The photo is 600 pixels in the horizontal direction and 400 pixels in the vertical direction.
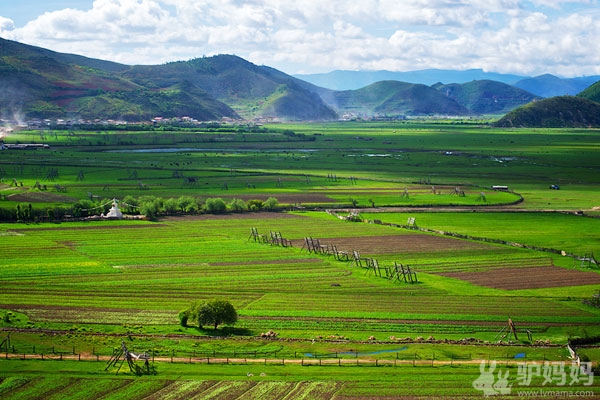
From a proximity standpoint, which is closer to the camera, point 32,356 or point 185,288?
point 32,356

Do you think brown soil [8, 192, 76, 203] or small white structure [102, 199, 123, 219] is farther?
brown soil [8, 192, 76, 203]

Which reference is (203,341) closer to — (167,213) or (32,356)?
(32,356)

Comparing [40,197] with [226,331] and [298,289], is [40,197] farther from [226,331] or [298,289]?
[226,331]

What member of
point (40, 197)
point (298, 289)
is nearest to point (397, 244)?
point (298, 289)

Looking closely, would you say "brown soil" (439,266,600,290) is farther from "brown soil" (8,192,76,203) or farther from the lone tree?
"brown soil" (8,192,76,203)

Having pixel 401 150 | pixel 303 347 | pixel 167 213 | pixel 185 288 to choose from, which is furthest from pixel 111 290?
pixel 401 150

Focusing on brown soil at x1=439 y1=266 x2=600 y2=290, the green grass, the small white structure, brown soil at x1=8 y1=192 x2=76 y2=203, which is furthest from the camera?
brown soil at x1=8 y1=192 x2=76 y2=203

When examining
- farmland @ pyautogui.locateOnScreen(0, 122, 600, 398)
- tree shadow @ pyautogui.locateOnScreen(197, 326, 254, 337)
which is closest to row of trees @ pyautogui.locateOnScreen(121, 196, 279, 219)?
farmland @ pyautogui.locateOnScreen(0, 122, 600, 398)
